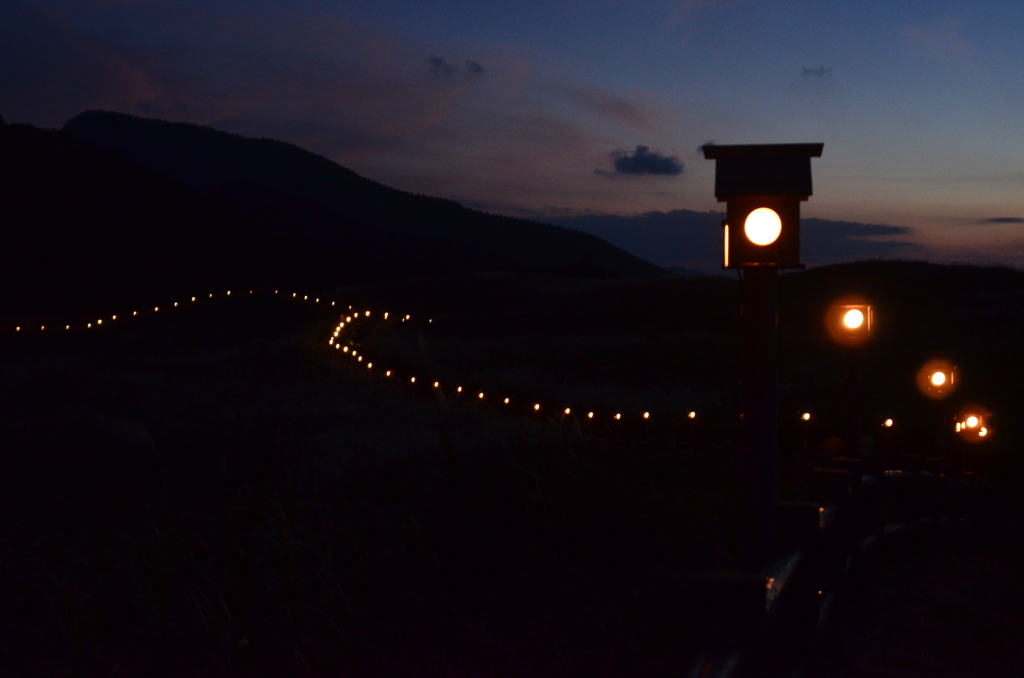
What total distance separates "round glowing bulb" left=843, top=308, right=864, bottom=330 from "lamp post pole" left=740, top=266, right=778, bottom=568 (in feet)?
18.5

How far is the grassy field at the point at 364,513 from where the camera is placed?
13.3 feet

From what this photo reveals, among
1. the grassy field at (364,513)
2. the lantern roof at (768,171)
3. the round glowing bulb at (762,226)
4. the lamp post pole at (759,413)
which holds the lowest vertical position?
the grassy field at (364,513)

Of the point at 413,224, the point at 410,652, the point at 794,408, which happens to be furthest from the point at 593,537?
the point at 413,224

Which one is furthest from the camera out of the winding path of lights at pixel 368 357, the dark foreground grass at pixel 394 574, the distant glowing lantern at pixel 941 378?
the winding path of lights at pixel 368 357

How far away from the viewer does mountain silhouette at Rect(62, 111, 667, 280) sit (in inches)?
5394

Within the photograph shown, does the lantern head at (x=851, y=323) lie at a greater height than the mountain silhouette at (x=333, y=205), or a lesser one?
lesser

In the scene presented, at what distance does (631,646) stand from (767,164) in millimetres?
2372

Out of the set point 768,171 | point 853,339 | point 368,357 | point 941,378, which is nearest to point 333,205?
point 368,357

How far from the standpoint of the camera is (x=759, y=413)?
3.30 metres

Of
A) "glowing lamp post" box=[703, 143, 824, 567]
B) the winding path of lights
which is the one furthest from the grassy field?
"glowing lamp post" box=[703, 143, 824, 567]

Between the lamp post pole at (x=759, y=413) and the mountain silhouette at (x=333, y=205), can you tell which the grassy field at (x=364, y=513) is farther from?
the mountain silhouette at (x=333, y=205)

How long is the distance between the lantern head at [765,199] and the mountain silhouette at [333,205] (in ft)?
399

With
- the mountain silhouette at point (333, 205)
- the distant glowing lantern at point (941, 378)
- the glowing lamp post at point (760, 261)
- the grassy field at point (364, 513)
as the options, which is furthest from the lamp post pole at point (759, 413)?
the mountain silhouette at point (333, 205)

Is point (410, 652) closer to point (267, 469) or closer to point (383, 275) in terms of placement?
point (267, 469)
